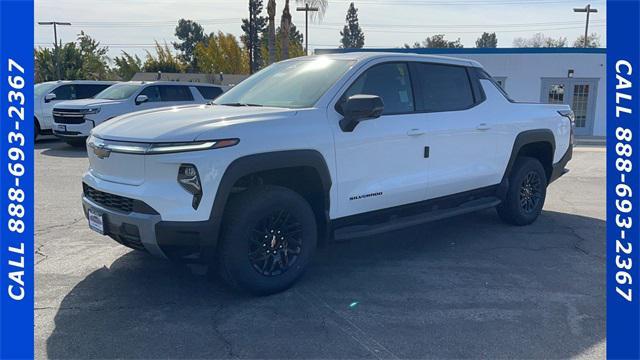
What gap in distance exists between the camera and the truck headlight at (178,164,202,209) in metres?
3.63

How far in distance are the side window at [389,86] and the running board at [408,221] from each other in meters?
1.01

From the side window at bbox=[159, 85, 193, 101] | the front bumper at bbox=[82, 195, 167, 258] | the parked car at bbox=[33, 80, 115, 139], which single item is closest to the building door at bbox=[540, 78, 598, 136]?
the side window at bbox=[159, 85, 193, 101]

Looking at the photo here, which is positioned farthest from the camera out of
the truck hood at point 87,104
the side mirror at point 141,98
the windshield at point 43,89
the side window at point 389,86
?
the windshield at point 43,89

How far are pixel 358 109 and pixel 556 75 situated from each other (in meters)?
21.7

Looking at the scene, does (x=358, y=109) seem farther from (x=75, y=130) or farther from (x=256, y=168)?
(x=75, y=130)

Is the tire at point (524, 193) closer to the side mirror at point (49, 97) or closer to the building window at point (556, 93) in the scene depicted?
the side mirror at point (49, 97)

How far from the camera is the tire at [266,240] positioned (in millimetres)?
3900

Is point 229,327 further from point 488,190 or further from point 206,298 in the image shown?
point 488,190

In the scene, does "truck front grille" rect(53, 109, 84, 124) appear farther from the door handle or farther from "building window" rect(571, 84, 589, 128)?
"building window" rect(571, 84, 589, 128)

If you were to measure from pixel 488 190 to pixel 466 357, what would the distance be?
298 cm

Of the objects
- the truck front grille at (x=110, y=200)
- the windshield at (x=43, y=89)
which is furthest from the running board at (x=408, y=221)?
the windshield at (x=43, y=89)

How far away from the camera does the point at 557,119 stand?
263 inches

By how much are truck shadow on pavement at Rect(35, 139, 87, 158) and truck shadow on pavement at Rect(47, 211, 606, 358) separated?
9.05 m

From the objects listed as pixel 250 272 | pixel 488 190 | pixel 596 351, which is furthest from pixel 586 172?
pixel 250 272
